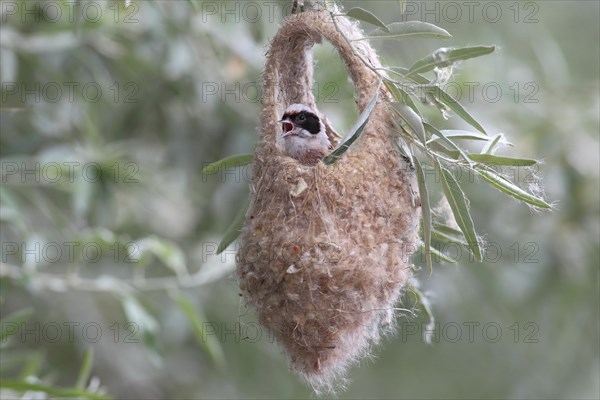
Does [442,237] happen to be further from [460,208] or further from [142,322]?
[142,322]

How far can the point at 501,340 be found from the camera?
7152 millimetres

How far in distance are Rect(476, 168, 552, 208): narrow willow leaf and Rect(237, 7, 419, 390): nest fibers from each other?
34 centimetres

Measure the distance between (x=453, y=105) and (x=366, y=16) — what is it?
1.14ft

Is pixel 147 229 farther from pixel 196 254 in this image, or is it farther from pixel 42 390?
pixel 42 390

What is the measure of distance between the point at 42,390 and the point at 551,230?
404 cm

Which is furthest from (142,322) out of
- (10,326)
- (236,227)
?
(236,227)

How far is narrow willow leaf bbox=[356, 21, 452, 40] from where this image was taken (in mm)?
2533

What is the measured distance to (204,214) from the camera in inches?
215

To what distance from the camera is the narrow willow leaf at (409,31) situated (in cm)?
253

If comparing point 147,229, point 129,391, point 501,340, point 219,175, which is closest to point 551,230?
point 501,340

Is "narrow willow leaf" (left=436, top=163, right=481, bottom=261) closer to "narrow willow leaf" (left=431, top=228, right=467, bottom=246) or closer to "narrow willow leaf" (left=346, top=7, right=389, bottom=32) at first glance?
"narrow willow leaf" (left=431, top=228, right=467, bottom=246)

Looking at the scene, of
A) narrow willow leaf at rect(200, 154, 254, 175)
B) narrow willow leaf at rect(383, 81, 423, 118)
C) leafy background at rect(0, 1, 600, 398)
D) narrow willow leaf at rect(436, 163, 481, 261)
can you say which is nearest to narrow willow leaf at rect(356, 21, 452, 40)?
narrow willow leaf at rect(383, 81, 423, 118)

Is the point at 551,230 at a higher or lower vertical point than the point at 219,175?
lower

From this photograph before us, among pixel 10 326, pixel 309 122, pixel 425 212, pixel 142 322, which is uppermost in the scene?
pixel 309 122
